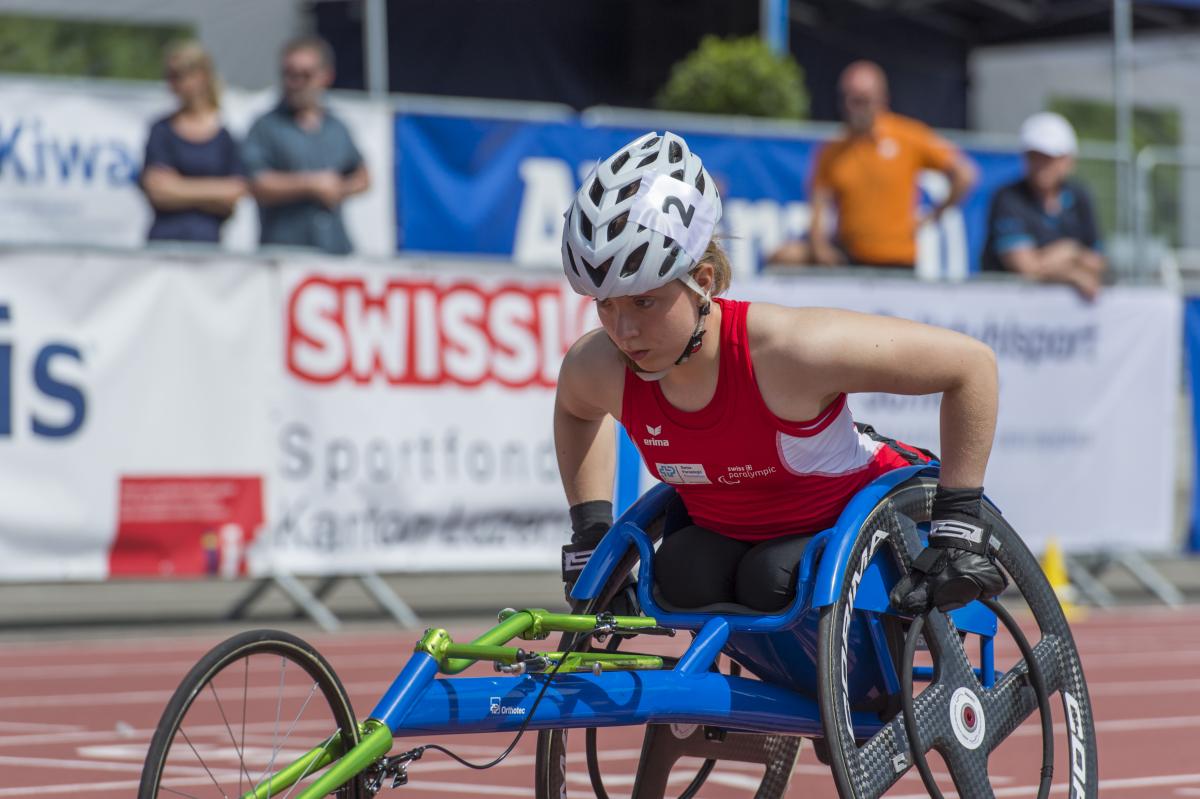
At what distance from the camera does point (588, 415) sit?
15.6 ft

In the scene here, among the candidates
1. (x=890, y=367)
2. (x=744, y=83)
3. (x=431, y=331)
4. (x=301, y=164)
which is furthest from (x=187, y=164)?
(x=744, y=83)

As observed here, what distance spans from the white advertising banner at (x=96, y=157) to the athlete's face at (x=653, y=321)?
807 cm

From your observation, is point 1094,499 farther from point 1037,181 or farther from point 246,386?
point 246,386

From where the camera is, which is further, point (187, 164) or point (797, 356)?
point (187, 164)

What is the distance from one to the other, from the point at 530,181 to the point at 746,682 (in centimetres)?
926

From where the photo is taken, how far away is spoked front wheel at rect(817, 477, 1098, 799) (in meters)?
4.08

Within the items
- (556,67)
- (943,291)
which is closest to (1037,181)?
(943,291)

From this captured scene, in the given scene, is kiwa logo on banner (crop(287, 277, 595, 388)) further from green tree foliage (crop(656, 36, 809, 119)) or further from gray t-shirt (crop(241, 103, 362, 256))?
green tree foliage (crop(656, 36, 809, 119))

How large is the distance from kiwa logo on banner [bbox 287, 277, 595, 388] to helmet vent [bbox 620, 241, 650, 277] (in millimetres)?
6125

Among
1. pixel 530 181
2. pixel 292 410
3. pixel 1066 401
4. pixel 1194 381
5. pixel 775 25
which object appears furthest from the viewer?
pixel 775 25

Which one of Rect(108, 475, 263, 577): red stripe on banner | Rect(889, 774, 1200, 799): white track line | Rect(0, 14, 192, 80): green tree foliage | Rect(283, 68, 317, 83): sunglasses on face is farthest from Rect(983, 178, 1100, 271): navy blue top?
Rect(0, 14, 192, 80): green tree foliage

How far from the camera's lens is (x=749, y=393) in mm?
4309

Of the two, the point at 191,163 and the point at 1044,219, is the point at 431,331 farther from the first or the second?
the point at 1044,219

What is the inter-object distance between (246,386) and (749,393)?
603 cm
